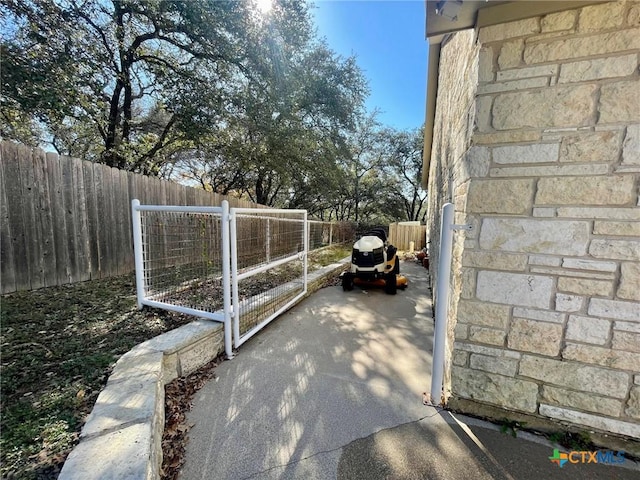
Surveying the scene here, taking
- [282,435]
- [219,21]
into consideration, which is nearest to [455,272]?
[282,435]

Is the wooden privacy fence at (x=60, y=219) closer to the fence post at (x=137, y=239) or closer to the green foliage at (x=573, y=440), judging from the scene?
the fence post at (x=137, y=239)

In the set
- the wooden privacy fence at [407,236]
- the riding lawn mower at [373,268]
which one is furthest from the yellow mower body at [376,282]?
the wooden privacy fence at [407,236]

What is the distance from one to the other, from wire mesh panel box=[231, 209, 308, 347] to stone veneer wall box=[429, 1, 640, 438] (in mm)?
2005

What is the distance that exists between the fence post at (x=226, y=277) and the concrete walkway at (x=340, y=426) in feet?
0.61

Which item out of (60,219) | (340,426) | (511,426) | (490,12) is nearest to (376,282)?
(511,426)

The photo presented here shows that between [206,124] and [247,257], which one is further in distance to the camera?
[206,124]

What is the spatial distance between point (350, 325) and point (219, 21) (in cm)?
602

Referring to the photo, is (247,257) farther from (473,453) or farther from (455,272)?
(473,453)

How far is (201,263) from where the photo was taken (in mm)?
3047

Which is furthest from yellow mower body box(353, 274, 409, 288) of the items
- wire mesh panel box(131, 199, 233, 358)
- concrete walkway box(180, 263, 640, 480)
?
wire mesh panel box(131, 199, 233, 358)

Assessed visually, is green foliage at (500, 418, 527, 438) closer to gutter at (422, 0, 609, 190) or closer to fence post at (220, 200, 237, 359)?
fence post at (220, 200, 237, 359)

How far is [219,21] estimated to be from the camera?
5141 mm

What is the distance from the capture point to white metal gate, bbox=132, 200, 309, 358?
2.55 m

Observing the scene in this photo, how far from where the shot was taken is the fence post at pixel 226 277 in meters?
2.40
